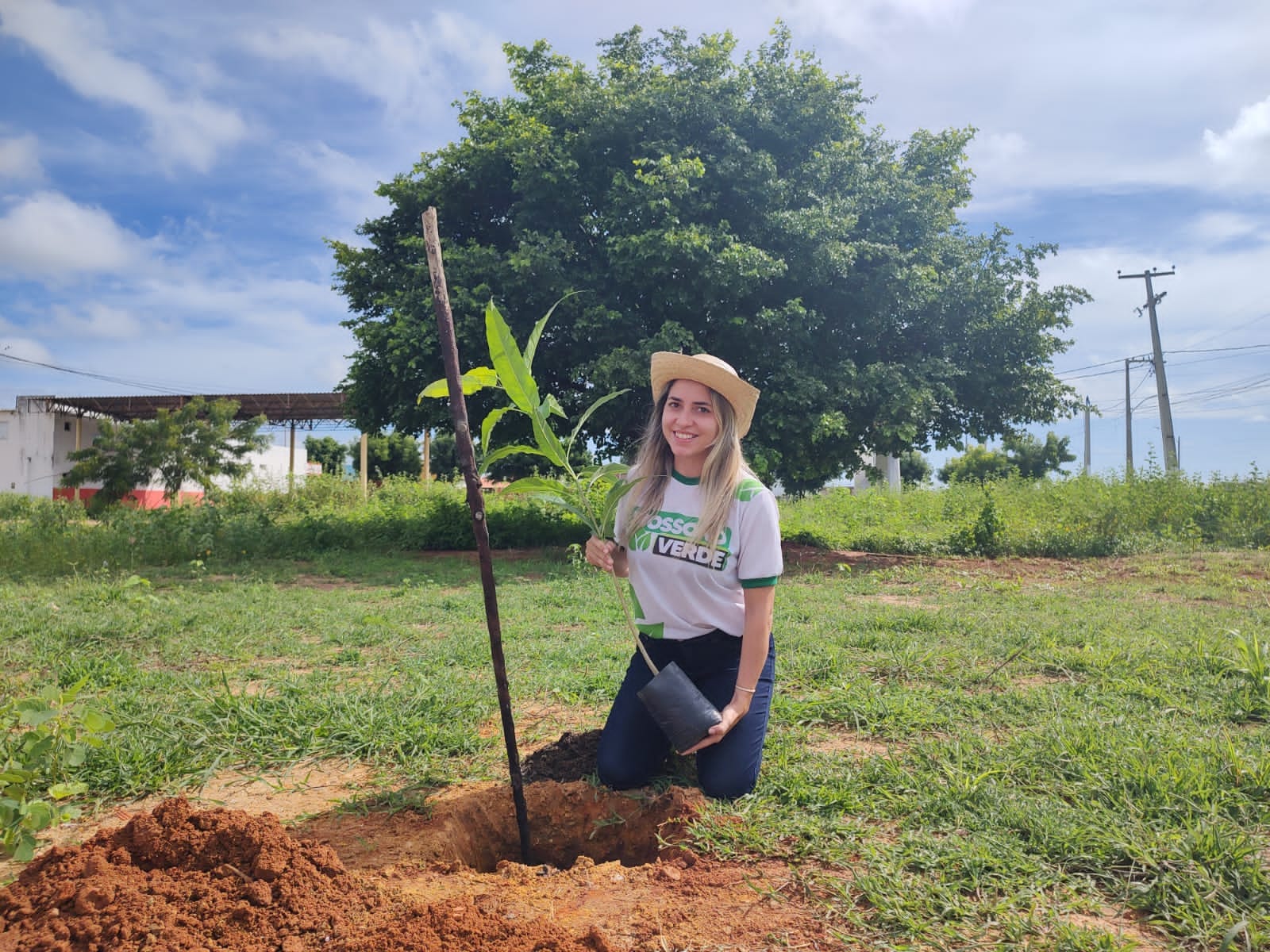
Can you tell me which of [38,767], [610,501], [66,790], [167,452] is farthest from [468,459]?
[167,452]

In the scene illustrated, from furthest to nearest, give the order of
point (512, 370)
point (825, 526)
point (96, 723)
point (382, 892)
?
point (825, 526) < point (512, 370) < point (96, 723) < point (382, 892)

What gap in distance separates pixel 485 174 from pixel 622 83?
2.63 meters

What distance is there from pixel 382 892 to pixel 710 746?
126cm

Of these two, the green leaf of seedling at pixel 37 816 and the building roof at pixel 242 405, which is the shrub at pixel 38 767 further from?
the building roof at pixel 242 405

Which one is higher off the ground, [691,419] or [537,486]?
[691,419]

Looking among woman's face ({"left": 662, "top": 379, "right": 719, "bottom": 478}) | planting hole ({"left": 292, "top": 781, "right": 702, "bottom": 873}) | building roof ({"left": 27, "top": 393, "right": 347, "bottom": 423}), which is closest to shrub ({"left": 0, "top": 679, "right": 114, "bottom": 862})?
planting hole ({"left": 292, "top": 781, "right": 702, "bottom": 873})

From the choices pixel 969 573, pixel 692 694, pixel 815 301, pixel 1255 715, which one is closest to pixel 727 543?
pixel 692 694

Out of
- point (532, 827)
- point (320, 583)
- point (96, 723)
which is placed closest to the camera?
point (96, 723)

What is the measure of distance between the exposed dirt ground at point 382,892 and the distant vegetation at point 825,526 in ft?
30.9

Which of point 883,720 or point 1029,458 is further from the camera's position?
point 1029,458

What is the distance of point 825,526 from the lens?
50.8 feet

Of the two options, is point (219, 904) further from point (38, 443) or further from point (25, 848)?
point (38, 443)

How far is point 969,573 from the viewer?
33.0ft

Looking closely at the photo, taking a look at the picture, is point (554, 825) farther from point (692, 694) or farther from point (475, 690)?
point (475, 690)
